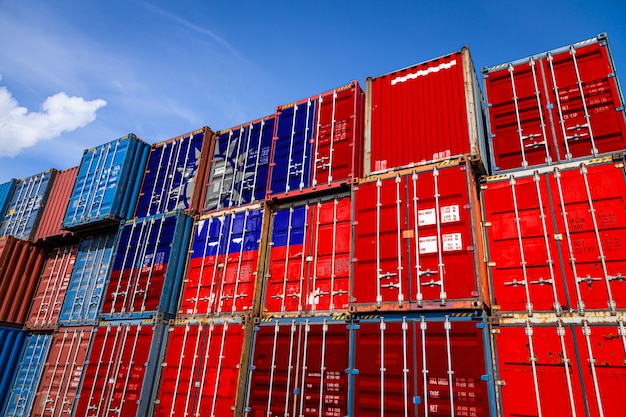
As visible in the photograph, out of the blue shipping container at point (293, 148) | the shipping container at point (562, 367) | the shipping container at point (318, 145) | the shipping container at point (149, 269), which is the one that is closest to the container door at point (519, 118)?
the shipping container at point (318, 145)

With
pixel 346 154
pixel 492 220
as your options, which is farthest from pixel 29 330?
pixel 492 220

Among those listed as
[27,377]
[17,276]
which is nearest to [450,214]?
[27,377]

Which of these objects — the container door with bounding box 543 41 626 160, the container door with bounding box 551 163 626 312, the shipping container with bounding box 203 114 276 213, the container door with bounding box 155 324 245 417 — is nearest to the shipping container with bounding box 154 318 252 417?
the container door with bounding box 155 324 245 417

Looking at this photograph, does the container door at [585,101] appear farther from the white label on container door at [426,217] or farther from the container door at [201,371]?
the container door at [201,371]

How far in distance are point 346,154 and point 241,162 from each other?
425 cm

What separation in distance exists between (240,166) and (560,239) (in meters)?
10.0

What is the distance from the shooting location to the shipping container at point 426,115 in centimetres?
1073

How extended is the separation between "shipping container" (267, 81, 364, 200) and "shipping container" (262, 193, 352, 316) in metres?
0.66

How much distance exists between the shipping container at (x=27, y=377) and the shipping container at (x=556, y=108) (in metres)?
16.2

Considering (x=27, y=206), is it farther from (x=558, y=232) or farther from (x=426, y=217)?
(x=558, y=232)

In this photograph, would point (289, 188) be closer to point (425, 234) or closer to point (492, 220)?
point (425, 234)

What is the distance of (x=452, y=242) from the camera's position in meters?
9.36

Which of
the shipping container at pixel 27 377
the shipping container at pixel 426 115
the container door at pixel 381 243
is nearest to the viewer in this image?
the container door at pixel 381 243

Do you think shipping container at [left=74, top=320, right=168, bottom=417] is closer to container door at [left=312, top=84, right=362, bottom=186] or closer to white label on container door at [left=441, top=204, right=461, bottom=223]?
container door at [left=312, top=84, right=362, bottom=186]
